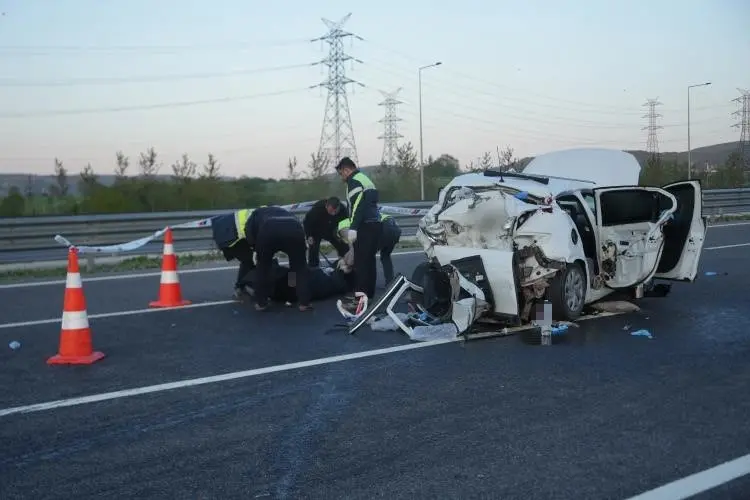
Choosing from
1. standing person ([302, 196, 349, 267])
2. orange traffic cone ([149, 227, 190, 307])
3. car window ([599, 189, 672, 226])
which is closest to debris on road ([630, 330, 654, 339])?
car window ([599, 189, 672, 226])

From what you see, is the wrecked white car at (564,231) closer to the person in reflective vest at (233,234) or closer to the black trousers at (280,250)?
the black trousers at (280,250)

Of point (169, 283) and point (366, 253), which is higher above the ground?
point (366, 253)

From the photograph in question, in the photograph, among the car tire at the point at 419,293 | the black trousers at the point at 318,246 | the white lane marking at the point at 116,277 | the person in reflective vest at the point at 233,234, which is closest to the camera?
the car tire at the point at 419,293

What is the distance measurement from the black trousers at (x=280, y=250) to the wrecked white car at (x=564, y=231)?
5.06 feet

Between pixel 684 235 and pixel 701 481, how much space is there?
578 centimetres

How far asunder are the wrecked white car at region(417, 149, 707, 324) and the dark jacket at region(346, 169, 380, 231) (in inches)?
42.8

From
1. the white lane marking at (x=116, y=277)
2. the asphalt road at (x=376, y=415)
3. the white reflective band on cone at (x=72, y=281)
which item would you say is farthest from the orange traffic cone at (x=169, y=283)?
the white lane marking at (x=116, y=277)

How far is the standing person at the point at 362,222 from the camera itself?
9.57m

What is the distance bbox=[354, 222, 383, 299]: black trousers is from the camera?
382 inches

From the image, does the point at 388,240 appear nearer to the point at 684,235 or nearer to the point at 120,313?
the point at 120,313

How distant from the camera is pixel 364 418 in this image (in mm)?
5254

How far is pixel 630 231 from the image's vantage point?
9055 millimetres

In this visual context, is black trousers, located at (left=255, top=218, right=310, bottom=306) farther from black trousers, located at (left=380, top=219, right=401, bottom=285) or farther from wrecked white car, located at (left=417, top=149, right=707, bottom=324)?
black trousers, located at (left=380, top=219, right=401, bottom=285)

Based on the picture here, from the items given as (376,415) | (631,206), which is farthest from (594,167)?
(376,415)
